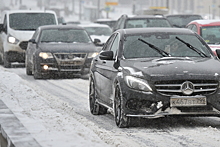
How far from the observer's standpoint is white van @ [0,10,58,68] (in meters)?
22.8

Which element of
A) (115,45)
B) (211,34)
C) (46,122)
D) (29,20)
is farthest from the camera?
(29,20)

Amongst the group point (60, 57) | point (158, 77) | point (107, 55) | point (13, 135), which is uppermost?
point (107, 55)

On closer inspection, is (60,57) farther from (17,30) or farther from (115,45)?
(115,45)

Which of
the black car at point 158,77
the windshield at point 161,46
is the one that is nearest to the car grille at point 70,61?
the black car at point 158,77

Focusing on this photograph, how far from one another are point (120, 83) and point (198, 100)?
1015mm

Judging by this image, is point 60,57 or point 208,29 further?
point 60,57

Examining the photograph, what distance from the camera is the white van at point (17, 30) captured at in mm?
22766

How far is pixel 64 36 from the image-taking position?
19562mm

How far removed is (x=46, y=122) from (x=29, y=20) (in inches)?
636

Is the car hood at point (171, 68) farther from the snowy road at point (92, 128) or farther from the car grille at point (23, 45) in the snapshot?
the car grille at point (23, 45)

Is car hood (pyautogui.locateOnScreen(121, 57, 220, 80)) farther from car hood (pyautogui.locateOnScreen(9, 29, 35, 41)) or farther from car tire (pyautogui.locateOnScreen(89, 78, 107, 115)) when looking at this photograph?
car hood (pyautogui.locateOnScreen(9, 29, 35, 41))

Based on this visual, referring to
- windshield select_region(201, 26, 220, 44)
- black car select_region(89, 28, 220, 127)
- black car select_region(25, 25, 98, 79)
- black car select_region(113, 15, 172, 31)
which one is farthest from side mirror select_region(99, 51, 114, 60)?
black car select_region(113, 15, 172, 31)

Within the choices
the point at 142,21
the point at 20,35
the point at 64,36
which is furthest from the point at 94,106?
the point at 142,21

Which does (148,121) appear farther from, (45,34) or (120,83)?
(45,34)
